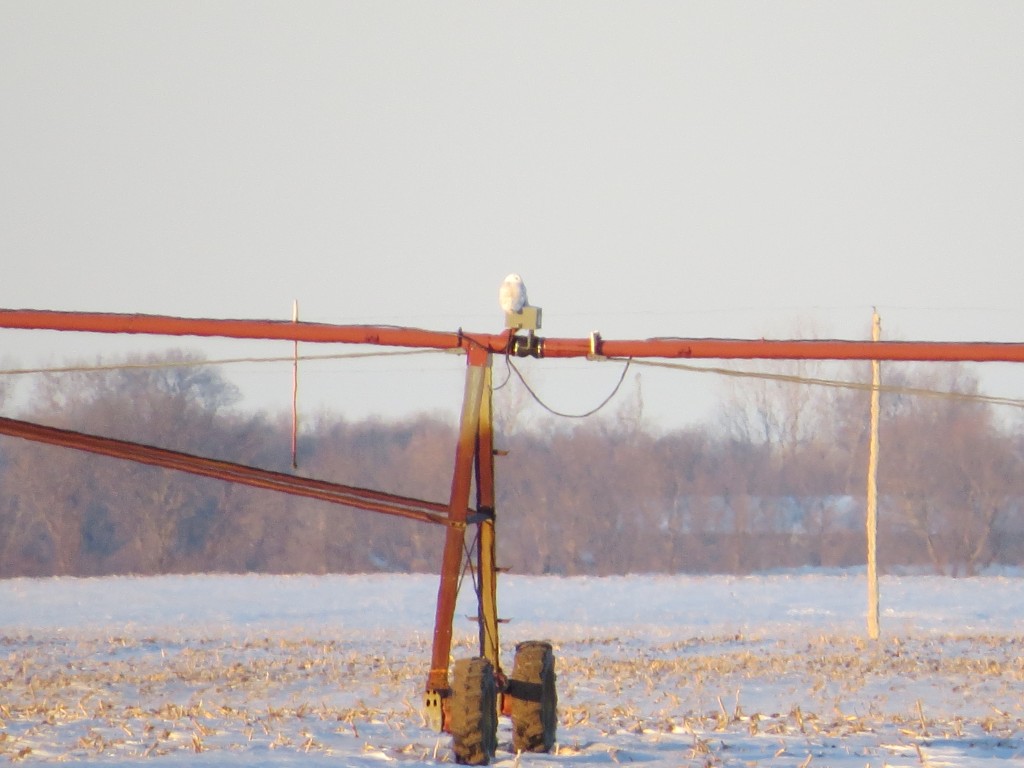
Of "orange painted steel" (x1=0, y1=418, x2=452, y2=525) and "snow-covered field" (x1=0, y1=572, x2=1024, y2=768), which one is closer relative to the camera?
"orange painted steel" (x1=0, y1=418, x2=452, y2=525)

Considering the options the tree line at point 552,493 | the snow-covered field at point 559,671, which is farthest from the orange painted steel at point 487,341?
the tree line at point 552,493

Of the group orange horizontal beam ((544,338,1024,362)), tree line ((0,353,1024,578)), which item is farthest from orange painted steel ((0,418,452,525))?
tree line ((0,353,1024,578))

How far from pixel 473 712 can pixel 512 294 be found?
2.86m

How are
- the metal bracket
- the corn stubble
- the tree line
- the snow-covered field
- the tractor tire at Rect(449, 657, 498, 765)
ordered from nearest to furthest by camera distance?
the tractor tire at Rect(449, 657, 498, 765)
the metal bracket
the snow-covered field
the corn stubble
the tree line

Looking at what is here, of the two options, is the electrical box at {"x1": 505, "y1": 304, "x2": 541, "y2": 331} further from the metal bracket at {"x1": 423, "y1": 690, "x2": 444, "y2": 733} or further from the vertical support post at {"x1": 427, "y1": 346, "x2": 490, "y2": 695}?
the metal bracket at {"x1": 423, "y1": 690, "x2": 444, "y2": 733}

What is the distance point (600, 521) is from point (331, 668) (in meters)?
57.4

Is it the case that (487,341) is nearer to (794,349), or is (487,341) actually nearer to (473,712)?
(794,349)

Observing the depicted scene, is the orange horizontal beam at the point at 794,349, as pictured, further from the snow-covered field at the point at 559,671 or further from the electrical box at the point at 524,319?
the snow-covered field at the point at 559,671

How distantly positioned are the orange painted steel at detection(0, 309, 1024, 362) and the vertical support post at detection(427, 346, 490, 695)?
24cm

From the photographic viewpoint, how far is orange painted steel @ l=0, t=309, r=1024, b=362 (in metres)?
10.6

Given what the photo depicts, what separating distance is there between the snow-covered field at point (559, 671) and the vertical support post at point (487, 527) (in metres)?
0.82

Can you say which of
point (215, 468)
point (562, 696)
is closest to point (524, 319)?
point (215, 468)

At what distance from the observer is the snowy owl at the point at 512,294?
419 inches

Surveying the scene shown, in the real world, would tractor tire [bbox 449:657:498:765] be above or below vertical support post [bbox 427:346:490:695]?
below
